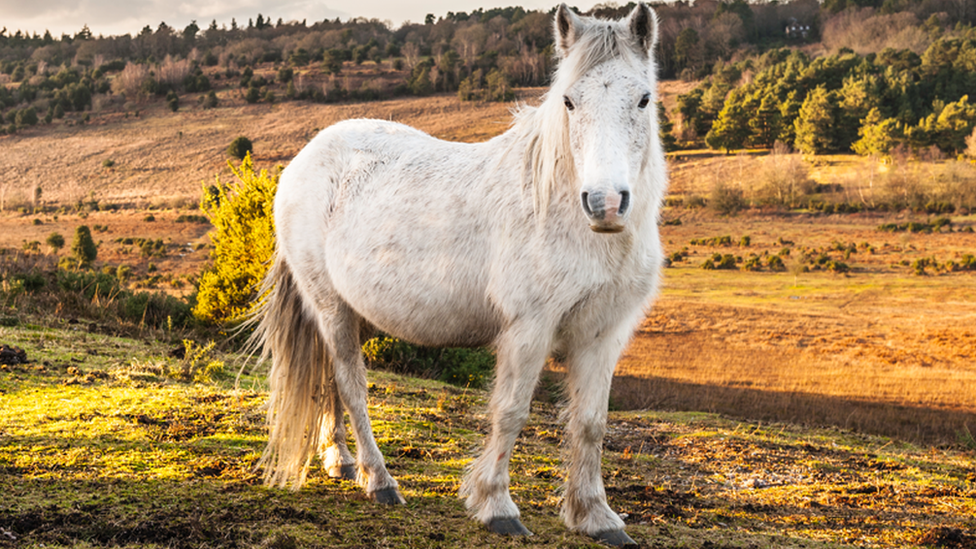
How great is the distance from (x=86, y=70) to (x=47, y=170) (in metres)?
42.9

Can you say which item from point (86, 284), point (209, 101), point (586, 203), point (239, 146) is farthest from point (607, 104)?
point (209, 101)

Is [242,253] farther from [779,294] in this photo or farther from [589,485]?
[779,294]

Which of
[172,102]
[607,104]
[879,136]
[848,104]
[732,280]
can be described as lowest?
[732,280]

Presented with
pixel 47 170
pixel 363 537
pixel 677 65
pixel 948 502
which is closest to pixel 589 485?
pixel 363 537

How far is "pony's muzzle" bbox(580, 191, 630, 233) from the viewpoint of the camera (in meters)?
2.74

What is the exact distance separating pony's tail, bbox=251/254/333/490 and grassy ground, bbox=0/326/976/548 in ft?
0.61

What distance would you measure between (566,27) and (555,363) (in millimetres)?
1982

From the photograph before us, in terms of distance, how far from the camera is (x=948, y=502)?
18.5 feet

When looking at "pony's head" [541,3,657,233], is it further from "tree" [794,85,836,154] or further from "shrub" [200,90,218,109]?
"shrub" [200,90,218,109]

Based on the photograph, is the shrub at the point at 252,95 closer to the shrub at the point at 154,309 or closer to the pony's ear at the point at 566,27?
the shrub at the point at 154,309

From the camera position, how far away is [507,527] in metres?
3.57

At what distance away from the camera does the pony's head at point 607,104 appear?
279 centimetres

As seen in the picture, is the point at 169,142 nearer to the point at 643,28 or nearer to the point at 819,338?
the point at 819,338

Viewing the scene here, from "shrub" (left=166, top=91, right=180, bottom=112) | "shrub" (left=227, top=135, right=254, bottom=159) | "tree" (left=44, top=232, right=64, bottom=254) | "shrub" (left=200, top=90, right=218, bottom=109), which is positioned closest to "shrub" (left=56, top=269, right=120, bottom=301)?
"tree" (left=44, top=232, right=64, bottom=254)
